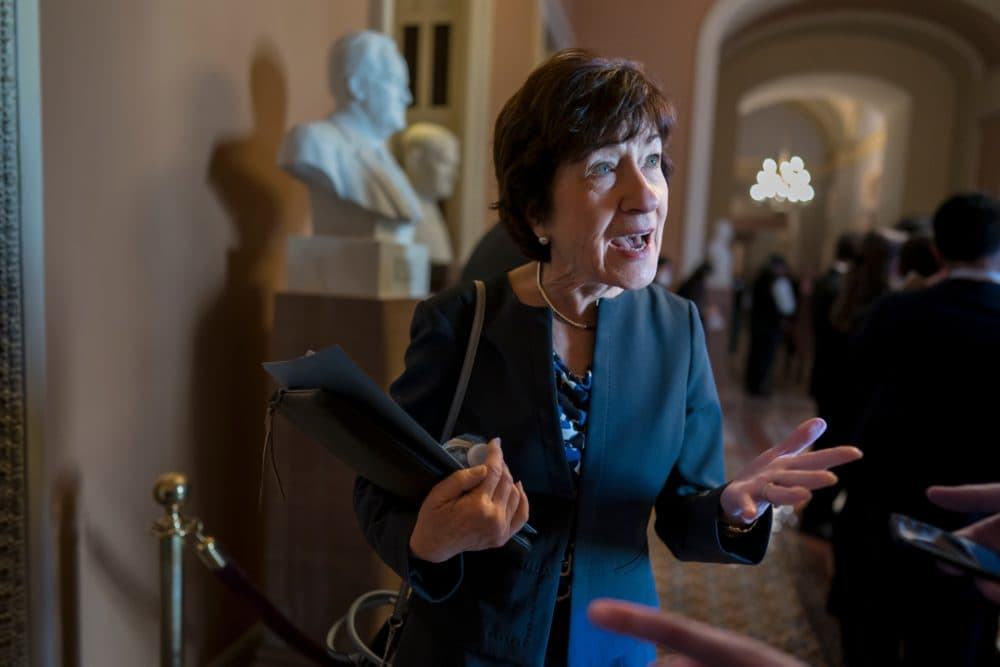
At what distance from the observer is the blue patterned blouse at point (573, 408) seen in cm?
107

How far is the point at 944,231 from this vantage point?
6.85 ft

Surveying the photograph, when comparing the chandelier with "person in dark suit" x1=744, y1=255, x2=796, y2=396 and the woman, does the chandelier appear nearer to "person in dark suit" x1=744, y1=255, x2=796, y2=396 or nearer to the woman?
the woman

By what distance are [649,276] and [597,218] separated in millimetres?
110

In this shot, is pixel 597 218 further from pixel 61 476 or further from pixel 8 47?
pixel 61 476

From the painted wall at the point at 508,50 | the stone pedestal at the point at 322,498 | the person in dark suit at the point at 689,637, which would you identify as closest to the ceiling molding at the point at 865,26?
the painted wall at the point at 508,50

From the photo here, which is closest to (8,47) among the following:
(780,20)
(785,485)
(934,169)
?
(785,485)

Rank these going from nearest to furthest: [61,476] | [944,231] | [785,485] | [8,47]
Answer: [785,485] < [8,47] < [61,476] < [944,231]

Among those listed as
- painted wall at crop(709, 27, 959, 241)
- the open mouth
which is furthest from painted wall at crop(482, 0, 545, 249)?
painted wall at crop(709, 27, 959, 241)

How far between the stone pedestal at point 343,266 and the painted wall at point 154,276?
0.81ft

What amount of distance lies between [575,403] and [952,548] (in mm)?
608

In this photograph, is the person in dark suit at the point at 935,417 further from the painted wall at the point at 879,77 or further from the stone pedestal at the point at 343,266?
the painted wall at the point at 879,77

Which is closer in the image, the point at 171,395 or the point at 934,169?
the point at 171,395

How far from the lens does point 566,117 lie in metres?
0.96

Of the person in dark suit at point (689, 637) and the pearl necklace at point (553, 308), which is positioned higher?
the pearl necklace at point (553, 308)
